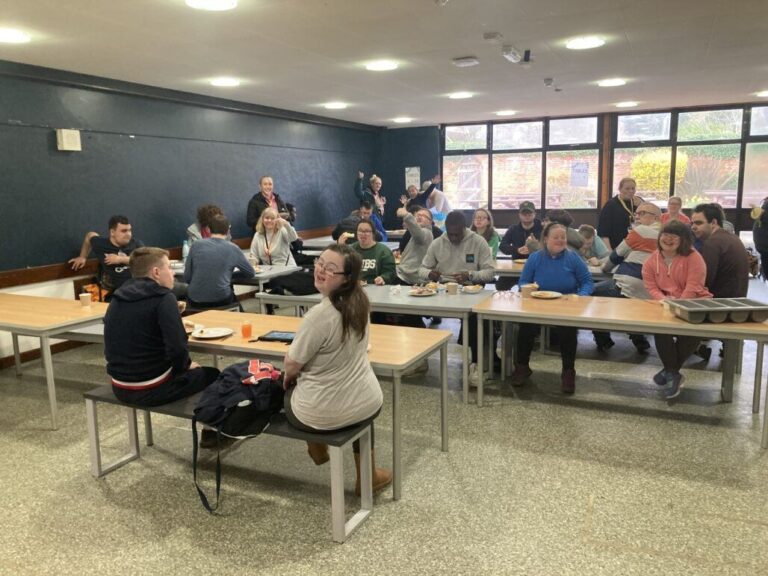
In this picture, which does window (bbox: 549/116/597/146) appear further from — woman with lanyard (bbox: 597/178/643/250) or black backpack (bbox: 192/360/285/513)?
black backpack (bbox: 192/360/285/513)

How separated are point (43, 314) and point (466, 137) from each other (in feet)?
29.0

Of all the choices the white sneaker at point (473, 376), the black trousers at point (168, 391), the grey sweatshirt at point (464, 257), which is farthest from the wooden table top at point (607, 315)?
the black trousers at point (168, 391)

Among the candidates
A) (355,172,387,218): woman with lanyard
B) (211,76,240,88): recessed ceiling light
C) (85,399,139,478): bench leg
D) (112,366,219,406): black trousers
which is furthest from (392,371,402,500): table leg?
(355,172,387,218): woman with lanyard

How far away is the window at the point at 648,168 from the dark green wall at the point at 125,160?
5284 millimetres

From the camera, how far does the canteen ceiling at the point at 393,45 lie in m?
3.72

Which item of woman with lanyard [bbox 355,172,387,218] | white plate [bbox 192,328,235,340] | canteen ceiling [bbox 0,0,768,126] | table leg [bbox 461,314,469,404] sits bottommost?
table leg [bbox 461,314,469,404]

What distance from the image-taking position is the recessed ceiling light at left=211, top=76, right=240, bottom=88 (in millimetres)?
5938

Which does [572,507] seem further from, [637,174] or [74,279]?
[637,174]

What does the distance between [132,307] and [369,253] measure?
2456 mm

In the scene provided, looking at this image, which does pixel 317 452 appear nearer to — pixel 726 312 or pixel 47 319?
pixel 47 319

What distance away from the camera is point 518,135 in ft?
35.8

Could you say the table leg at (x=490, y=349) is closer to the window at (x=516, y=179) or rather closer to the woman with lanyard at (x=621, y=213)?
the woman with lanyard at (x=621, y=213)

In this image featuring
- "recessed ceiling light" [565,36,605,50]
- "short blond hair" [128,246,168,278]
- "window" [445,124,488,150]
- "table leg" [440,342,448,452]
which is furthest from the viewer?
"window" [445,124,488,150]

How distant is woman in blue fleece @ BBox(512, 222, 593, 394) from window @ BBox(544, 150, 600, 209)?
684 cm
